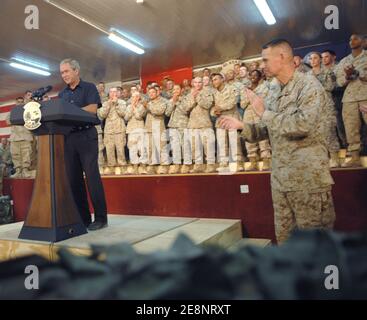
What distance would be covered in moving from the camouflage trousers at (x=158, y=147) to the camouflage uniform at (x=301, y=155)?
2060 mm

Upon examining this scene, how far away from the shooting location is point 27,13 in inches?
87.1

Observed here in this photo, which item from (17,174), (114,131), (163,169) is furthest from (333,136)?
(17,174)

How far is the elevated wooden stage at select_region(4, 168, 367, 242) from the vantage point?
1.70 metres

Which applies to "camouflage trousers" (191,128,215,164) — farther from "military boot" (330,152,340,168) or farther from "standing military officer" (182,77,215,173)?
"military boot" (330,152,340,168)

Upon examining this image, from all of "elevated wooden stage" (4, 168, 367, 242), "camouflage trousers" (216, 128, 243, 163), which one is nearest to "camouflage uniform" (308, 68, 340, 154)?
"elevated wooden stage" (4, 168, 367, 242)

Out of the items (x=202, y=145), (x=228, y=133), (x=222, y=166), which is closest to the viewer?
(x=222, y=166)

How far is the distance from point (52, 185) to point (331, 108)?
81.5 inches

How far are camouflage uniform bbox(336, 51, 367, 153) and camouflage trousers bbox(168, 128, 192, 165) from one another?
4.84 ft

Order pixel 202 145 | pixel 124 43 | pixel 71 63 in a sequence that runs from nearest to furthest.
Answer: pixel 71 63, pixel 124 43, pixel 202 145

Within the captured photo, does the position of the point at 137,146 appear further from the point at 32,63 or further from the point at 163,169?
the point at 32,63

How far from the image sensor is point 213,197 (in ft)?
7.64

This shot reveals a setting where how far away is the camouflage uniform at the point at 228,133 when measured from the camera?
2725 mm

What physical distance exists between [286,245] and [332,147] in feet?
4.60
